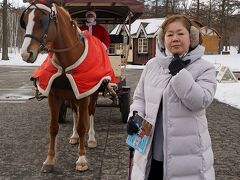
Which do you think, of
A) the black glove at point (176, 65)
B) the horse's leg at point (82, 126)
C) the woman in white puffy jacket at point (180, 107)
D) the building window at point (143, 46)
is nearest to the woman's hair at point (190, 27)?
the woman in white puffy jacket at point (180, 107)

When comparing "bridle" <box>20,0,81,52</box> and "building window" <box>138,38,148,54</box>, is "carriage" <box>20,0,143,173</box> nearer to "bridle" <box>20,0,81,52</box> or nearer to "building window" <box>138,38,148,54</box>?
"bridle" <box>20,0,81,52</box>

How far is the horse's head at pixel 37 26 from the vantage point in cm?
420

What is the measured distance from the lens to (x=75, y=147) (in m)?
6.03

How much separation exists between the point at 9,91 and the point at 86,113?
9.07 m

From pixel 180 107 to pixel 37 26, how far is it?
2378 mm

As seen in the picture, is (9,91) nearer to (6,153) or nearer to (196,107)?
(6,153)

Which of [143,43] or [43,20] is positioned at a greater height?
[143,43]

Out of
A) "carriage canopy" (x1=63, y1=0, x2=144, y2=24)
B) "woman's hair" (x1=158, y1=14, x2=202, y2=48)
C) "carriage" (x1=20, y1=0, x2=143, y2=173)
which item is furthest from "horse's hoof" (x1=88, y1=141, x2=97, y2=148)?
"woman's hair" (x1=158, y1=14, x2=202, y2=48)

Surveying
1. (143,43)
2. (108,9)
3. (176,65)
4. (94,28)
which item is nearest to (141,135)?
(176,65)

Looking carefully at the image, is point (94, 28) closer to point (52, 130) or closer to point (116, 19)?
point (116, 19)

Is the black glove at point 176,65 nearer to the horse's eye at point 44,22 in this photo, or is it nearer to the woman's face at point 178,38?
the woman's face at point 178,38

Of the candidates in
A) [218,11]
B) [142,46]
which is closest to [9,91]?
[142,46]

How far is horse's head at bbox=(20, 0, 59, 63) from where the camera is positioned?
420 cm

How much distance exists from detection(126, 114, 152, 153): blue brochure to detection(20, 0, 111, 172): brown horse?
1.82 m
